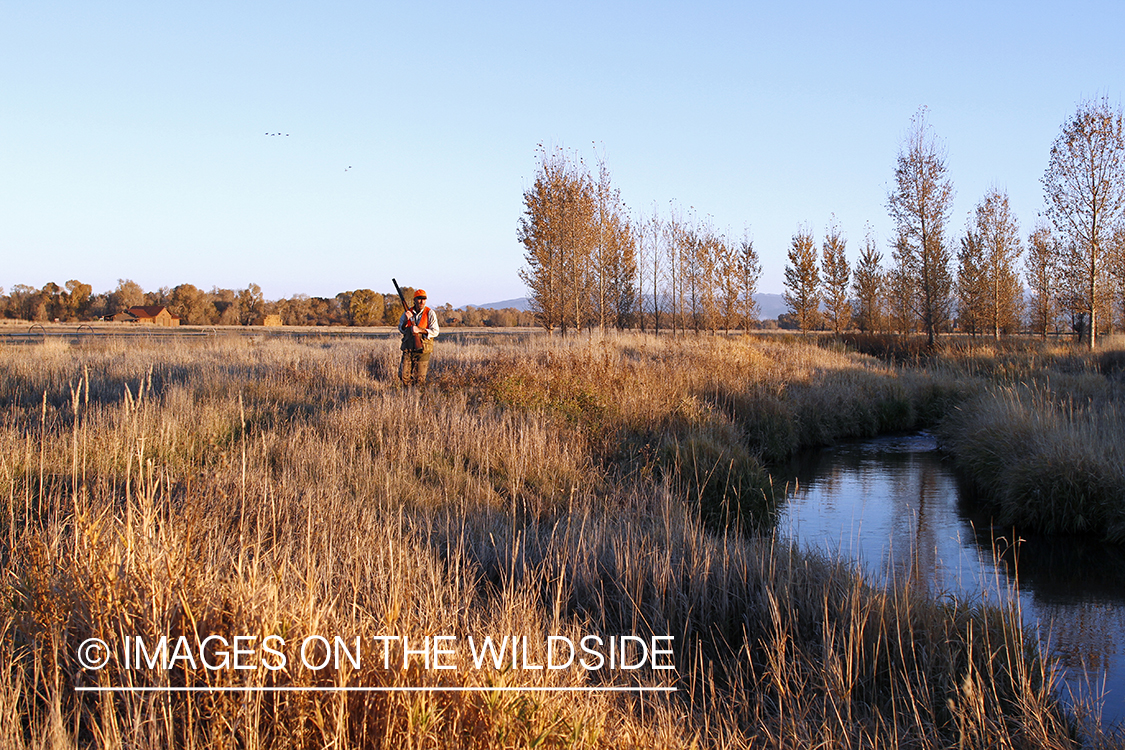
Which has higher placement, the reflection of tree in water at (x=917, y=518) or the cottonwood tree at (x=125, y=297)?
the cottonwood tree at (x=125, y=297)

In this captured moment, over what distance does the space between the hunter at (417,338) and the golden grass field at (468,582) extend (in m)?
0.82

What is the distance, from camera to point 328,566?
3.41 m

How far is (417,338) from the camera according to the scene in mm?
11070

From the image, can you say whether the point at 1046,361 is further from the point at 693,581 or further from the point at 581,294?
the point at 693,581

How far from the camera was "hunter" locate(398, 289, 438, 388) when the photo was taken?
11.1 m

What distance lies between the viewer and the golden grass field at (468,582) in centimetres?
245

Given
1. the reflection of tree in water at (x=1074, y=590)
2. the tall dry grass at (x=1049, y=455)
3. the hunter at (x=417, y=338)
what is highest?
the hunter at (x=417, y=338)

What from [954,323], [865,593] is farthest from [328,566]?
[954,323]

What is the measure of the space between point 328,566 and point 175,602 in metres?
0.78

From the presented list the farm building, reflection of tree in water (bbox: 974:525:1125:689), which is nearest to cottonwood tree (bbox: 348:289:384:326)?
the farm building

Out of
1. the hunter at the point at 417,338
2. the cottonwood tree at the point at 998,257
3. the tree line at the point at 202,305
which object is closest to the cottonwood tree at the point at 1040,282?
the cottonwood tree at the point at 998,257

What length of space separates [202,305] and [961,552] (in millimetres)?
60775

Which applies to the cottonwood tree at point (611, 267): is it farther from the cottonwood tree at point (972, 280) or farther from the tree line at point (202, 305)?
the tree line at point (202, 305)

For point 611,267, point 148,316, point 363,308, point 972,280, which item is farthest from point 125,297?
point 972,280
